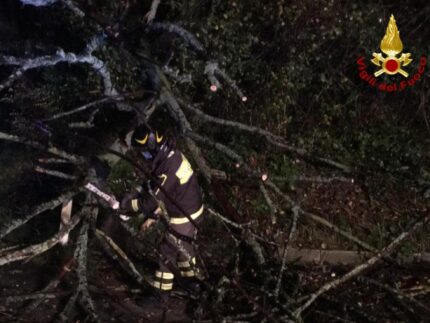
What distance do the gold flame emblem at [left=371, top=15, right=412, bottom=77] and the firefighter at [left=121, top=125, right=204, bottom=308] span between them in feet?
13.4

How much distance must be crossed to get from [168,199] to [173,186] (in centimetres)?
24

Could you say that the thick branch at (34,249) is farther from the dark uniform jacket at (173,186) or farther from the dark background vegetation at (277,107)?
the dark background vegetation at (277,107)

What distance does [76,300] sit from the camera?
468 centimetres

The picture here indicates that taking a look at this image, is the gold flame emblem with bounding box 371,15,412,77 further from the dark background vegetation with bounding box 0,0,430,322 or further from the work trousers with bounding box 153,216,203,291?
the work trousers with bounding box 153,216,203,291

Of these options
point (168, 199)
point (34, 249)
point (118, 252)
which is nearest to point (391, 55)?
point (168, 199)

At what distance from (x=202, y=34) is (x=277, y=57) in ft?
5.37

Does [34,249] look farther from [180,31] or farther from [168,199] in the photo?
[180,31]

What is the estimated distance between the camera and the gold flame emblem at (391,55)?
7.13m

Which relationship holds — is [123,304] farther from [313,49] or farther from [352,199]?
[313,49]

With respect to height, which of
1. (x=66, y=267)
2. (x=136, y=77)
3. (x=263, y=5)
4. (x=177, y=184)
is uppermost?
(x=263, y=5)

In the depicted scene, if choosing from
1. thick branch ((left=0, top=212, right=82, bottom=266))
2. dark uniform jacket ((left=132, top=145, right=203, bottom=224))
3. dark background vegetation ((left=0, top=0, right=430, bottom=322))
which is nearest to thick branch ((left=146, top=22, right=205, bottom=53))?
dark background vegetation ((left=0, top=0, right=430, bottom=322))

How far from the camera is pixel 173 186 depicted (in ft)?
15.1

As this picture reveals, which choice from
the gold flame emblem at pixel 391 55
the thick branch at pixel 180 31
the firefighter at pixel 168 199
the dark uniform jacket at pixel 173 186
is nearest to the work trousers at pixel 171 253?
the firefighter at pixel 168 199

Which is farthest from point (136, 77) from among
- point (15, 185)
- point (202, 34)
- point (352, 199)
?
point (352, 199)
